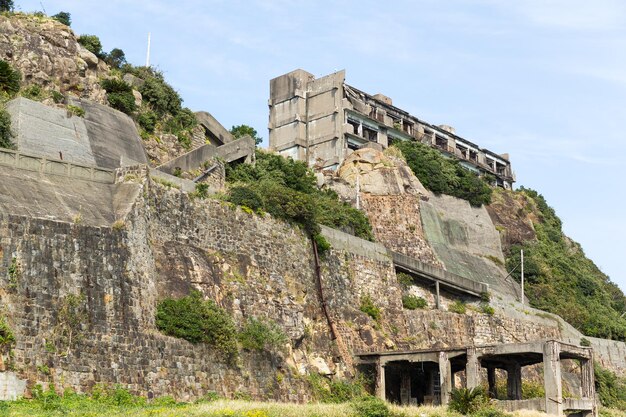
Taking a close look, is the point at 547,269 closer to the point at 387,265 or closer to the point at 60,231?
the point at 387,265

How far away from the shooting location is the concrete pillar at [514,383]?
43.4 metres

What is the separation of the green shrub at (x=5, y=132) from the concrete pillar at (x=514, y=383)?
2349 cm

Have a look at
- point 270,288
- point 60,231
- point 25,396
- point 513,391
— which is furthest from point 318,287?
point 25,396

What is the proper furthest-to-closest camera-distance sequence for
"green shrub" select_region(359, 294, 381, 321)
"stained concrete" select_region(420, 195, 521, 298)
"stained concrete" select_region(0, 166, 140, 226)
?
"stained concrete" select_region(420, 195, 521, 298)
"green shrub" select_region(359, 294, 381, 321)
"stained concrete" select_region(0, 166, 140, 226)

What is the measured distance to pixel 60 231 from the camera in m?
30.4

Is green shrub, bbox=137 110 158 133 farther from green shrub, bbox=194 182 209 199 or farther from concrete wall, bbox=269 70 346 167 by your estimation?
concrete wall, bbox=269 70 346 167

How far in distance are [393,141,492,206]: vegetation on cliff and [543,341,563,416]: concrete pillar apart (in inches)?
1035

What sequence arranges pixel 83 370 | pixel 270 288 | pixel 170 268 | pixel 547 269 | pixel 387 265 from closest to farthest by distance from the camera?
pixel 83 370, pixel 170 268, pixel 270 288, pixel 387 265, pixel 547 269

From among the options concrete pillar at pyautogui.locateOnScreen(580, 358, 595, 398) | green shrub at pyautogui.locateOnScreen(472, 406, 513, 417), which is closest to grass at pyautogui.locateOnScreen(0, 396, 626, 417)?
green shrub at pyautogui.locateOnScreen(472, 406, 513, 417)

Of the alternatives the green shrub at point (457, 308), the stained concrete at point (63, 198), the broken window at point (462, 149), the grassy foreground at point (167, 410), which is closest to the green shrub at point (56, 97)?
the stained concrete at point (63, 198)

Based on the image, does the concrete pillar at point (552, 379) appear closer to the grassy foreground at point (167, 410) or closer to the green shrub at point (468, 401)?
the green shrub at point (468, 401)

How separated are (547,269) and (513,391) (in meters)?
23.7

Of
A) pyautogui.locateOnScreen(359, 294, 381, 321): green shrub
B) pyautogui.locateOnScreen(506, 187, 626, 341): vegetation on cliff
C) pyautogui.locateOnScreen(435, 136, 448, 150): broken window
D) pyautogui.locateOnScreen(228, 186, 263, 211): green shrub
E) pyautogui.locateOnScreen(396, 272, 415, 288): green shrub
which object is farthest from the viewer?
pyautogui.locateOnScreen(435, 136, 448, 150): broken window

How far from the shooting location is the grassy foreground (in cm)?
2630
